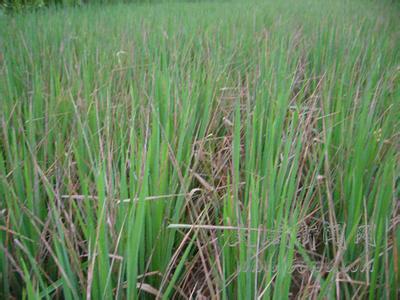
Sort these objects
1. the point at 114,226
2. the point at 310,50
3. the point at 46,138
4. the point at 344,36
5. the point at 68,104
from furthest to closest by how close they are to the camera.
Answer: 1. the point at 344,36
2. the point at 310,50
3. the point at 68,104
4. the point at 46,138
5. the point at 114,226

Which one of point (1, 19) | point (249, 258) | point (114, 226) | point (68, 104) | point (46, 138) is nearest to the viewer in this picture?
point (249, 258)

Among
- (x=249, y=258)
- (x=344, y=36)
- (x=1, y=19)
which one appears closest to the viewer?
(x=249, y=258)

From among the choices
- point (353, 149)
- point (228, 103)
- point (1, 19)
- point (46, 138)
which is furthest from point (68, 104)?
point (1, 19)

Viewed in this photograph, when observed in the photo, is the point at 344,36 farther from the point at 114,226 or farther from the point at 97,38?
the point at 114,226

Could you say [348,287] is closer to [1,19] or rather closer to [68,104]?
[68,104]

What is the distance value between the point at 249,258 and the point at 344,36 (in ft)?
4.92

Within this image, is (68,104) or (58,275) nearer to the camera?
(58,275)

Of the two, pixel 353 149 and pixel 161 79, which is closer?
pixel 353 149

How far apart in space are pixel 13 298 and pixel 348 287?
Answer: 1.54 ft

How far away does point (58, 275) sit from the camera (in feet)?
1.83

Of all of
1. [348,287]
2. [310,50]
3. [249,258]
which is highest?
[310,50]

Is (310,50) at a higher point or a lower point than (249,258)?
higher

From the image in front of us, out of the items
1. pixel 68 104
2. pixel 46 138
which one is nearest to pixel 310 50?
pixel 68 104

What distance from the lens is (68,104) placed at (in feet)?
3.02
